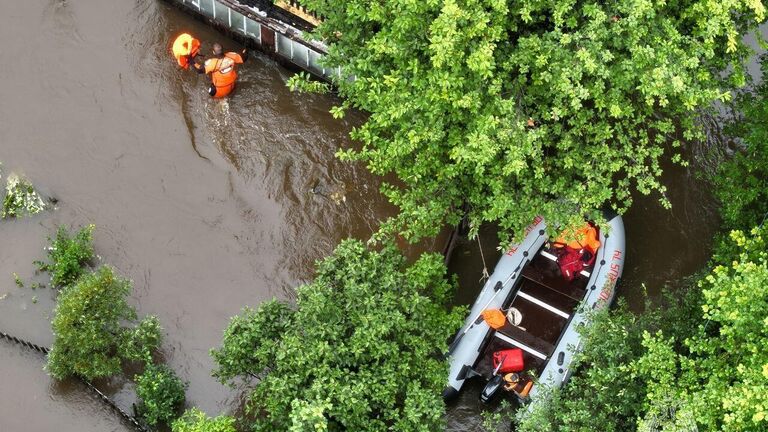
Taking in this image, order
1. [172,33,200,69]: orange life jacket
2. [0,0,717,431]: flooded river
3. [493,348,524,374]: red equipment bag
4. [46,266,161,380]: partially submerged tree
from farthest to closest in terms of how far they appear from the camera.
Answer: [172,33,200,69]: orange life jacket, [0,0,717,431]: flooded river, [493,348,524,374]: red equipment bag, [46,266,161,380]: partially submerged tree

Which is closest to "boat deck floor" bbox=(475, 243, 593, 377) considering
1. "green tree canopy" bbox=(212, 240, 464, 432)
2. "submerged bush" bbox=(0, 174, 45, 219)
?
"green tree canopy" bbox=(212, 240, 464, 432)

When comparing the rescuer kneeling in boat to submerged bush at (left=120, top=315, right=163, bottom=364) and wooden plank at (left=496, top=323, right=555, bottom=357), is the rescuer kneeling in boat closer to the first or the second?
wooden plank at (left=496, top=323, right=555, bottom=357)

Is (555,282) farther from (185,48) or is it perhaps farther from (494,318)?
(185,48)

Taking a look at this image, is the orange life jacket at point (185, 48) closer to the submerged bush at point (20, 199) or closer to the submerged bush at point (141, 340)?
the submerged bush at point (20, 199)

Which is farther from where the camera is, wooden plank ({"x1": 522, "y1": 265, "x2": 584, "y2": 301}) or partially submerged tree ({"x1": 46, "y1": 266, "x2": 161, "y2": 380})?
wooden plank ({"x1": 522, "y1": 265, "x2": 584, "y2": 301})

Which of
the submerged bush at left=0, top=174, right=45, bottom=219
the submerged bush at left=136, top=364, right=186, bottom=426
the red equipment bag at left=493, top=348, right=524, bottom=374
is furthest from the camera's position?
the submerged bush at left=0, top=174, right=45, bottom=219

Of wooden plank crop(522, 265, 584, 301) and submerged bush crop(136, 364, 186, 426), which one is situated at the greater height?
wooden plank crop(522, 265, 584, 301)

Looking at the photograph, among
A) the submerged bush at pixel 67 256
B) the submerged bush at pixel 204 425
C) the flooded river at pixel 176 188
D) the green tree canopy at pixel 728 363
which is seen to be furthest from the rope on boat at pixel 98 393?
the green tree canopy at pixel 728 363
